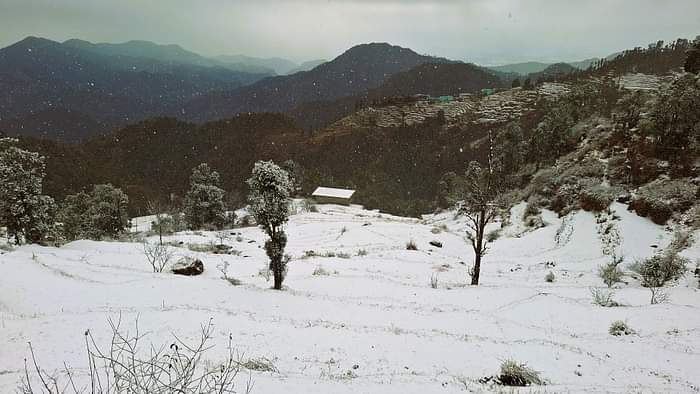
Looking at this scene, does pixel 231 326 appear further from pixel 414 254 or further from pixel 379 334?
pixel 414 254

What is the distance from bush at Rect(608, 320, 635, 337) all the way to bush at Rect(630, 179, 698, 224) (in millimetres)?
16726

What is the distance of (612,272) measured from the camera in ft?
70.2

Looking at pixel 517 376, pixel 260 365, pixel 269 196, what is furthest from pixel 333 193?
pixel 517 376

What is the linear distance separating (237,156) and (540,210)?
14427 centimetres

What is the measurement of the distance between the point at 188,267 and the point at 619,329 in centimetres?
2288

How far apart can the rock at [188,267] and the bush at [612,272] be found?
2437cm

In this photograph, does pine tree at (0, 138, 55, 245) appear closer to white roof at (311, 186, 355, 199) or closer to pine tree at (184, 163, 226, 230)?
pine tree at (184, 163, 226, 230)

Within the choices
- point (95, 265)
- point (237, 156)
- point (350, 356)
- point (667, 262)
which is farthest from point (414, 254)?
point (237, 156)

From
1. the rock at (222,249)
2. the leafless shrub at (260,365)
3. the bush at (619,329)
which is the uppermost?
the leafless shrub at (260,365)

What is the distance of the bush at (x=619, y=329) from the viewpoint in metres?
13.6

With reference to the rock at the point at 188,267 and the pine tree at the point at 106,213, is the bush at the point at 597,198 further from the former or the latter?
the pine tree at the point at 106,213

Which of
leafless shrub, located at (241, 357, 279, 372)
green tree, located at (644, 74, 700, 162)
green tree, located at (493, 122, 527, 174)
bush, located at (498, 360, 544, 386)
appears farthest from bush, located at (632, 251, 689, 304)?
green tree, located at (493, 122, 527, 174)

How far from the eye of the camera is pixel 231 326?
13500mm

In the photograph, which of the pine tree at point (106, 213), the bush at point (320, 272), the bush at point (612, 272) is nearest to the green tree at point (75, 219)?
the pine tree at point (106, 213)
